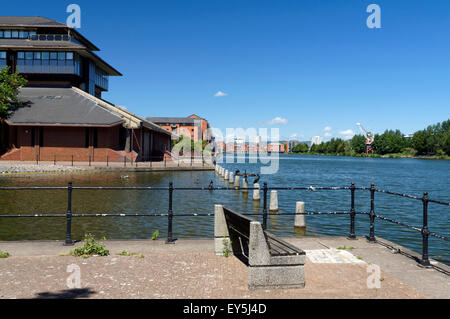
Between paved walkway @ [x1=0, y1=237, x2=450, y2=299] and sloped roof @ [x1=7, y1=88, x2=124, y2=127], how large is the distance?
37.3 meters

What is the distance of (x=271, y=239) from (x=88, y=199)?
15.7 metres

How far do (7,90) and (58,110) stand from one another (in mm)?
5549

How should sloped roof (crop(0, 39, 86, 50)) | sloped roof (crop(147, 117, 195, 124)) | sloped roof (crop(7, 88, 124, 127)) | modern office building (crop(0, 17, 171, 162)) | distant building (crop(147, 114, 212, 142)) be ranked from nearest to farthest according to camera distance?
sloped roof (crop(7, 88, 124, 127)) → modern office building (crop(0, 17, 171, 162)) → sloped roof (crop(0, 39, 86, 50)) → distant building (crop(147, 114, 212, 142)) → sloped roof (crop(147, 117, 195, 124))

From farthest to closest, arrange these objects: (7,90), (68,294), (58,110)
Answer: (58,110), (7,90), (68,294)

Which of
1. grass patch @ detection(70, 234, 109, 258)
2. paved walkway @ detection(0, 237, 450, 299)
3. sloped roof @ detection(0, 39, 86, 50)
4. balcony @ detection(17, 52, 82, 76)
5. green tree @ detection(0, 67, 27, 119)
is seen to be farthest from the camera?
balcony @ detection(17, 52, 82, 76)

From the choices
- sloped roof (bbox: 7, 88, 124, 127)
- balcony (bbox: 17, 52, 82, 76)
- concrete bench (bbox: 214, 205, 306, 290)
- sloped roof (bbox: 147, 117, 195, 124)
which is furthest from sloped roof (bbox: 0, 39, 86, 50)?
sloped roof (bbox: 147, 117, 195, 124)

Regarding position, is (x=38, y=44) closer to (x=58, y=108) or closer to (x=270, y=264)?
(x=58, y=108)

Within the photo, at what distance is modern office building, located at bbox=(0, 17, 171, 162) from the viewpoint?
43.3 metres

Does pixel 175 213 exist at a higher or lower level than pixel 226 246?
lower

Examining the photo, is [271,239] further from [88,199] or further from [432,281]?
[88,199]

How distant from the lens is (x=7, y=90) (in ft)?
138

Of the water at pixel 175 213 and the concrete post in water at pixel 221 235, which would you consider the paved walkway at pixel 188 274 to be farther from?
the water at pixel 175 213

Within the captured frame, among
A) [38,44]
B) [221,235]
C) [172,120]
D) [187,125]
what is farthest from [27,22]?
[172,120]

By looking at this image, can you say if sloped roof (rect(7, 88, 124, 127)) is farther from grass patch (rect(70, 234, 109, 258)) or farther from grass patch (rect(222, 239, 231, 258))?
grass patch (rect(222, 239, 231, 258))
